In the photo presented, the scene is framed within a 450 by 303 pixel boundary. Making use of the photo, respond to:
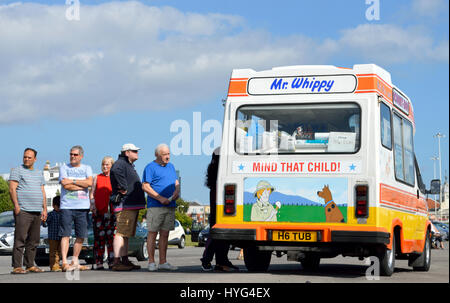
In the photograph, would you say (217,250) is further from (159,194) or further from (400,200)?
(400,200)

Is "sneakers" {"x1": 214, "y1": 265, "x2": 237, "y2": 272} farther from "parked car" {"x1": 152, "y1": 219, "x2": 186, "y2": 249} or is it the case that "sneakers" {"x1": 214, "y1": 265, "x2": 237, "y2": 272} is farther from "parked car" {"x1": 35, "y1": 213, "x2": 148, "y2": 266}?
"parked car" {"x1": 152, "y1": 219, "x2": 186, "y2": 249}

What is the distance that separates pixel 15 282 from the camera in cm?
1030

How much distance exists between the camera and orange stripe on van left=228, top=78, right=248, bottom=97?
12.3 meters

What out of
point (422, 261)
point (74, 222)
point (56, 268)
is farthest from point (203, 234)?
point (74, 222)

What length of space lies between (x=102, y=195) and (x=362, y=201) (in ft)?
14.8

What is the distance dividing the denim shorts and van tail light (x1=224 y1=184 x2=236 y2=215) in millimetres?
2538

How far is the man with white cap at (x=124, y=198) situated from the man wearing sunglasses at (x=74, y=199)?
1.62ft

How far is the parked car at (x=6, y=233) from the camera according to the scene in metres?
23.7

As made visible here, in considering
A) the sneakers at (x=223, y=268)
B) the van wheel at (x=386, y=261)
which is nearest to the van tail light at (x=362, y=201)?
the van wheel at (x=386, y=261)

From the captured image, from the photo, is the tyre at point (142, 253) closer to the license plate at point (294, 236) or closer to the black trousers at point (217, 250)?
the black trousers at point (217, 250)

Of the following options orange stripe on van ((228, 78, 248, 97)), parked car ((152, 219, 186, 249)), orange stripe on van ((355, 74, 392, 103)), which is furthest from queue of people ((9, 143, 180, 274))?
parked car ((152, 219, 186, 249))

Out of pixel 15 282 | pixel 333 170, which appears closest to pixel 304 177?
pixel 333 170
